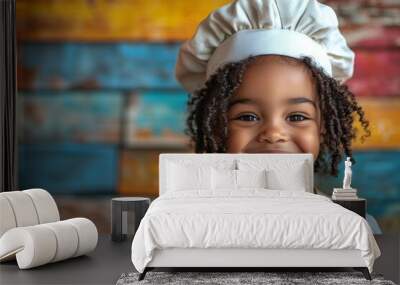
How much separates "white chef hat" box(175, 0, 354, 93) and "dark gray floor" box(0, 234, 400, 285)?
179 cm

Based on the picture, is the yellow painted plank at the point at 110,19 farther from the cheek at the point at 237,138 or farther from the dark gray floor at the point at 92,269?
the dark gray floor at the point at 92,269

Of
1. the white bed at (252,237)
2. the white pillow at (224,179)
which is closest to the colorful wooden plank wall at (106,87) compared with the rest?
the white pillow at (224,179)

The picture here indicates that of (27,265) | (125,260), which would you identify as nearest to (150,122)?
(125,260)

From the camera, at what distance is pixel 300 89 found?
575 cm

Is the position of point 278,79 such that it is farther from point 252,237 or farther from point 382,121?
point 252,237

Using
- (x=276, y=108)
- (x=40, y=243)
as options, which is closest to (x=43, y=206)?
(x=40, y=243)

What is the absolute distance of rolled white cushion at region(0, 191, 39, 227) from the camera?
4590 millimetres

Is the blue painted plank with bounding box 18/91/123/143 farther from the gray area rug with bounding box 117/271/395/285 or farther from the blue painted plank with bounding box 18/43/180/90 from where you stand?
the gray area rug with bounding box 117/271/395/285

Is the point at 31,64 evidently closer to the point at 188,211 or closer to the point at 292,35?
the point at 292,35

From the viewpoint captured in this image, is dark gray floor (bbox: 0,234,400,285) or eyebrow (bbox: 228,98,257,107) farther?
eyebrow (bbox: 228,98,257,107)

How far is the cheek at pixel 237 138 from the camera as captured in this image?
19.1 ft

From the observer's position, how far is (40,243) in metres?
4.26

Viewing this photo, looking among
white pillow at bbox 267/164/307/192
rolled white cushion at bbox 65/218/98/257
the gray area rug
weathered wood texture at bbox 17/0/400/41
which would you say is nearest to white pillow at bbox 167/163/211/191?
white pillow at bbox 267/164/307/192

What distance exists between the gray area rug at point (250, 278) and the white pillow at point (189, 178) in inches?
46.3
